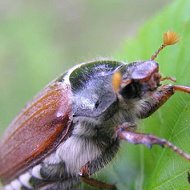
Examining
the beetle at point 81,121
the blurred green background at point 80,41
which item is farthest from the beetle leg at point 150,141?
the blurred green background at point 80,41

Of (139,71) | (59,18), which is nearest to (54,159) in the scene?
(139,71)

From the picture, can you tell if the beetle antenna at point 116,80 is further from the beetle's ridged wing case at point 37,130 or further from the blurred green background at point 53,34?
the blurred green background at point 53,34

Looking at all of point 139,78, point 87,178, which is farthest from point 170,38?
point 87,178

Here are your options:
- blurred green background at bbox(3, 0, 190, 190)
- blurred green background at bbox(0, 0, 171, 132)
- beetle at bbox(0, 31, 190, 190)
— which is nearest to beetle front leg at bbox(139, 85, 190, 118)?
beetle at bbox(0, 31, 190, 190)

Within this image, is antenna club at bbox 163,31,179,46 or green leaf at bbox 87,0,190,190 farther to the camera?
antenna club at bbox 163,31,179,46

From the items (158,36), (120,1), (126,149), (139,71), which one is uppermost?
(139,71)

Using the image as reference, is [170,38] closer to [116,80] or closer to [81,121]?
[116,80]

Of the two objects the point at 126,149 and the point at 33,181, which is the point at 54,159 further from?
the point at 126,149

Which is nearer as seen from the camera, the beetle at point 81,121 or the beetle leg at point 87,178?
the beetle at point 81,121

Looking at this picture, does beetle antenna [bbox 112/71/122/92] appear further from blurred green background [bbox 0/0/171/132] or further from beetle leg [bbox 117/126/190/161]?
blurred green background [bbox 0/0/171/132]
